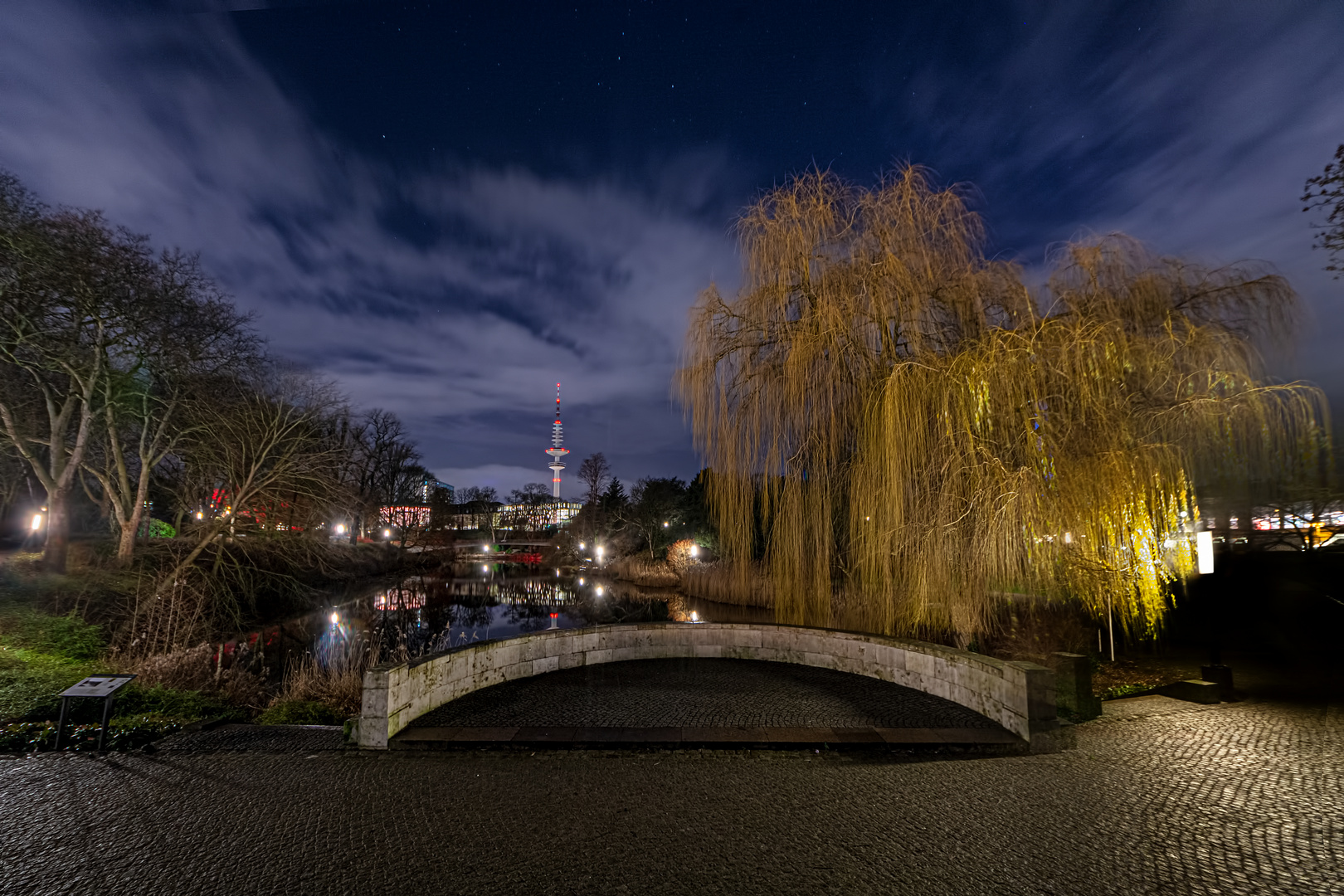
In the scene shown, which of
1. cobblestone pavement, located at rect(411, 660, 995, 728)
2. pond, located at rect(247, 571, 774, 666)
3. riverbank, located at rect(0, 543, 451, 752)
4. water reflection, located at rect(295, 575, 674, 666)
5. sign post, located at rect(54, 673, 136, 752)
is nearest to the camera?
sign post, located at rect(54, 673, 136, 752)

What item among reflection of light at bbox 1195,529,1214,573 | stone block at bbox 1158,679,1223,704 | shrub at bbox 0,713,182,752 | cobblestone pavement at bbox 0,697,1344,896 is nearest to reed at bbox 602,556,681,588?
stone block at bbox 1158,679,1223,704

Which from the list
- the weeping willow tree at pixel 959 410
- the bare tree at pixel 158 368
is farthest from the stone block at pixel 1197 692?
the bare tree at pixel 158 368

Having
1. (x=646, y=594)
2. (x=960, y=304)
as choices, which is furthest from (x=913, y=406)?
(x=646, y=594)

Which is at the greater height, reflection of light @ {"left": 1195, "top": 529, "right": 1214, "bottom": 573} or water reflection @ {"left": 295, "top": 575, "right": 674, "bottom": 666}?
reflection of light @ {"left": 1195, "top": 529, "right": 1214, "bottom": 573}

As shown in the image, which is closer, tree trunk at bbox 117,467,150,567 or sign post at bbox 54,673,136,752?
sign post at bbox 54,673,136,752

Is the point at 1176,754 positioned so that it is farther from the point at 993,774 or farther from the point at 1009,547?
the point at 1009,547

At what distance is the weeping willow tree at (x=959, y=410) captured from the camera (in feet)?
23.7

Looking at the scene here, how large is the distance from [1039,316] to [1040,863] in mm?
6904

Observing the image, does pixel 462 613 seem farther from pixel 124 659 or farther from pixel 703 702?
pixel 703 702

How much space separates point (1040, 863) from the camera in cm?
354

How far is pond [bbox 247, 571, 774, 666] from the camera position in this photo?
52.5ft

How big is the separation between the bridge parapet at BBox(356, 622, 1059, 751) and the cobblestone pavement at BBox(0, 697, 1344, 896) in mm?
505

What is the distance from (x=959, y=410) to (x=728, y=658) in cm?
509

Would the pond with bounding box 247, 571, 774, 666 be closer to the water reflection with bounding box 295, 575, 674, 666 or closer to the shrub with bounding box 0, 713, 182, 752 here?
the water reflection with bounding box 295, 575, 674, 666
